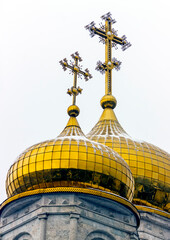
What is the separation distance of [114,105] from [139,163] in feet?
17.4

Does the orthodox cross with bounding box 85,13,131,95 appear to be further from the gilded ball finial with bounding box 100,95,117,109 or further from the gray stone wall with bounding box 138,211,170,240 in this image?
the gray stone wall with bounding box 138,211,170,240

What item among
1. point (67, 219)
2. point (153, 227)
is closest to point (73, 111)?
point (153, 227)

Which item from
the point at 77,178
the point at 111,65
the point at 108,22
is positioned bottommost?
the point at 77,178

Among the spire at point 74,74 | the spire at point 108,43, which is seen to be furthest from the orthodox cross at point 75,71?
the spire at point 108,43

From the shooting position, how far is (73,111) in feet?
94.8

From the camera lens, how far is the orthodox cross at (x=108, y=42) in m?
35.5

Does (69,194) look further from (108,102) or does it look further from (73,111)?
(108,102)

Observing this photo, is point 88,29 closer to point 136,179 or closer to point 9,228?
point 136,179

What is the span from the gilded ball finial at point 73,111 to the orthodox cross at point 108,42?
619 centimetres

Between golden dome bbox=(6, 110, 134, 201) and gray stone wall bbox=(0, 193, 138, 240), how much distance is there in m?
0.45

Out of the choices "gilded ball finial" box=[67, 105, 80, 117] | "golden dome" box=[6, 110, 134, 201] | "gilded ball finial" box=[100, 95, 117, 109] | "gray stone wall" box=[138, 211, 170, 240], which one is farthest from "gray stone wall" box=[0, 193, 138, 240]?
"gilded ball finial" box=[100, 95, 117, 109]

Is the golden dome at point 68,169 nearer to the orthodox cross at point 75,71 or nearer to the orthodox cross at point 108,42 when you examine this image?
the orthodox cross at point 75,71

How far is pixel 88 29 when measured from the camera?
35562mm

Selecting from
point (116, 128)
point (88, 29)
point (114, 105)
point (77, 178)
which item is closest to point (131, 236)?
point (77, 178)
